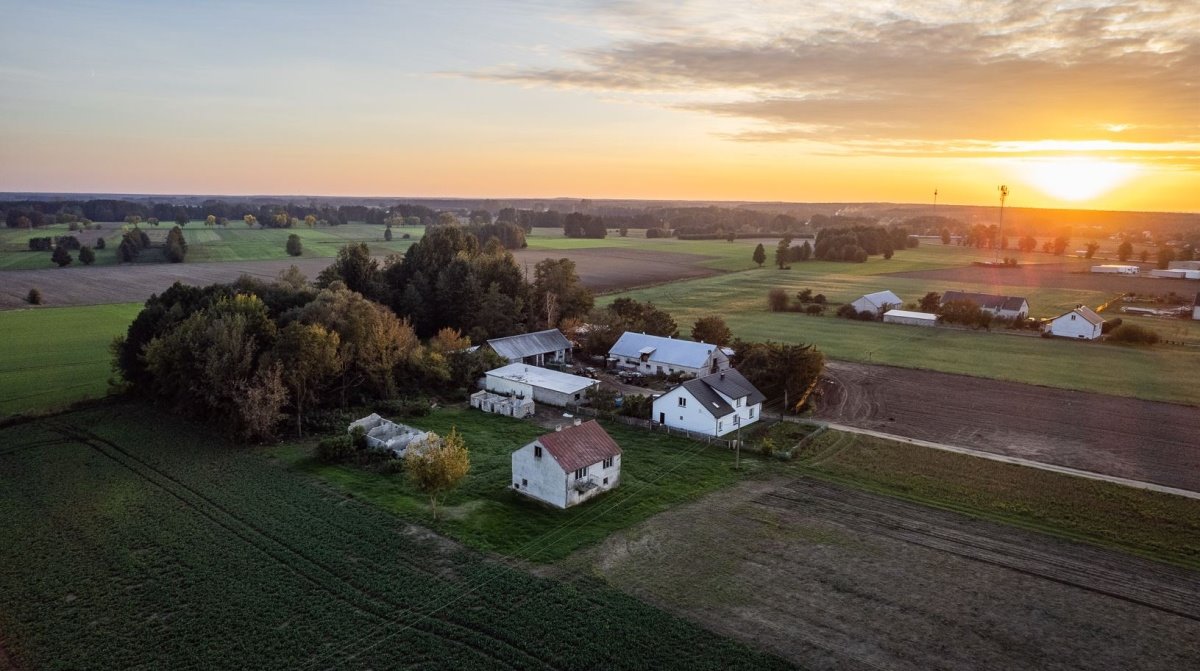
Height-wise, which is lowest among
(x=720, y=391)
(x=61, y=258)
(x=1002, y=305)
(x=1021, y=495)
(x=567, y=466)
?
(x=1021, y=495)

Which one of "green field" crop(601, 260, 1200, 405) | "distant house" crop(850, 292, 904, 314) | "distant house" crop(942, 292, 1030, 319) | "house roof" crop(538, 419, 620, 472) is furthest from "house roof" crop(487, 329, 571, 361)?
"distant house" crop(942, 292, 1030, 319)

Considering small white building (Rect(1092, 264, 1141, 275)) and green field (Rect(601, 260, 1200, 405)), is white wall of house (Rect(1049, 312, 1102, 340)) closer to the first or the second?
green field (Rect(601, 260, 1200, 405))

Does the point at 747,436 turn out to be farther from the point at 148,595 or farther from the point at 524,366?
the point at 148,595

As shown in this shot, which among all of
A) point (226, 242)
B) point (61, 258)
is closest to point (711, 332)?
point (61, 258)

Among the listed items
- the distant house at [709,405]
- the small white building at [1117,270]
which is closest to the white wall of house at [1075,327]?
the distant house at [709,405]

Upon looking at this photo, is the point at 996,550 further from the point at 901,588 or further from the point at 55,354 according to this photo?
the point at 55,354

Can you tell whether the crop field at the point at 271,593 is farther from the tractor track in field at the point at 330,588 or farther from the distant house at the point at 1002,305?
the distant house at the point at 1002,305
